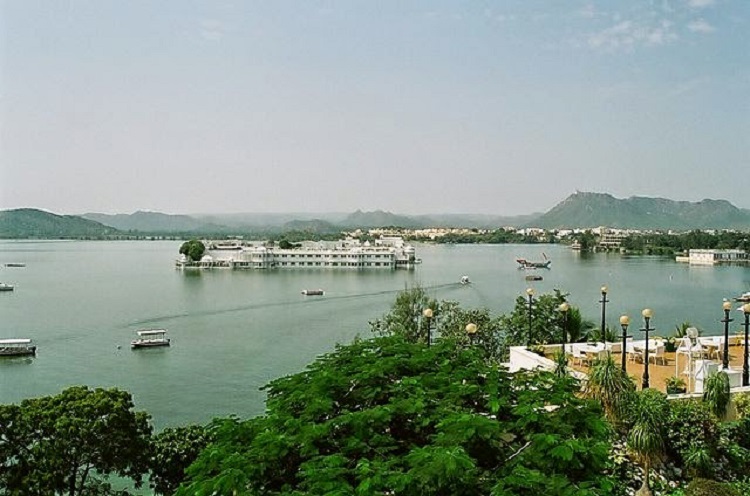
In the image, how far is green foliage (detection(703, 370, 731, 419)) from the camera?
24.2ft

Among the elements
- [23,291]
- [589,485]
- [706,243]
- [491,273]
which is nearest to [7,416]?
[589,485]

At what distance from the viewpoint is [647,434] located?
666cm

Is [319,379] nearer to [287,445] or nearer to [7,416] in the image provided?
[287,445]

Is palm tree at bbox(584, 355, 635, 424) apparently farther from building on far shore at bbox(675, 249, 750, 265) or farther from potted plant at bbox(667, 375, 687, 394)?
building on far shore at bbox(675, 249, 750, 265)

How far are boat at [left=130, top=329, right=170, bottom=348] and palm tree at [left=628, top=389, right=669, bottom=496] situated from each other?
17750 mm

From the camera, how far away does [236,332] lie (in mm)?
24484

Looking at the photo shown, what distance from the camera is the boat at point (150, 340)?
2162cm

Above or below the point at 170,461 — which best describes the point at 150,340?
below

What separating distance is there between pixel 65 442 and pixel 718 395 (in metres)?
7.09

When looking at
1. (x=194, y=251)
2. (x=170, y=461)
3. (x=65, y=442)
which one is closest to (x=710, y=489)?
(x=170, y=461)

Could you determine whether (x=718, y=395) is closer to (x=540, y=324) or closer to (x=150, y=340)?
(x=540, y=324)

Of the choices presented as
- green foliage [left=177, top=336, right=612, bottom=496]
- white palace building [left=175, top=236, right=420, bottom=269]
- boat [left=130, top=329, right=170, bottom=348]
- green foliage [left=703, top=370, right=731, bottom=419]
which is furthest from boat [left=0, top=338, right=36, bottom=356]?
white palace building [left=175, top=236, right=420, bottom=269]

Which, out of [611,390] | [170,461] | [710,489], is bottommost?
[170,461]

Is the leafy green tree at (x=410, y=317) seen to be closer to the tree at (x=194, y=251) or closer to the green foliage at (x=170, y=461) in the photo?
the green foliage at (x=170, y=461)
